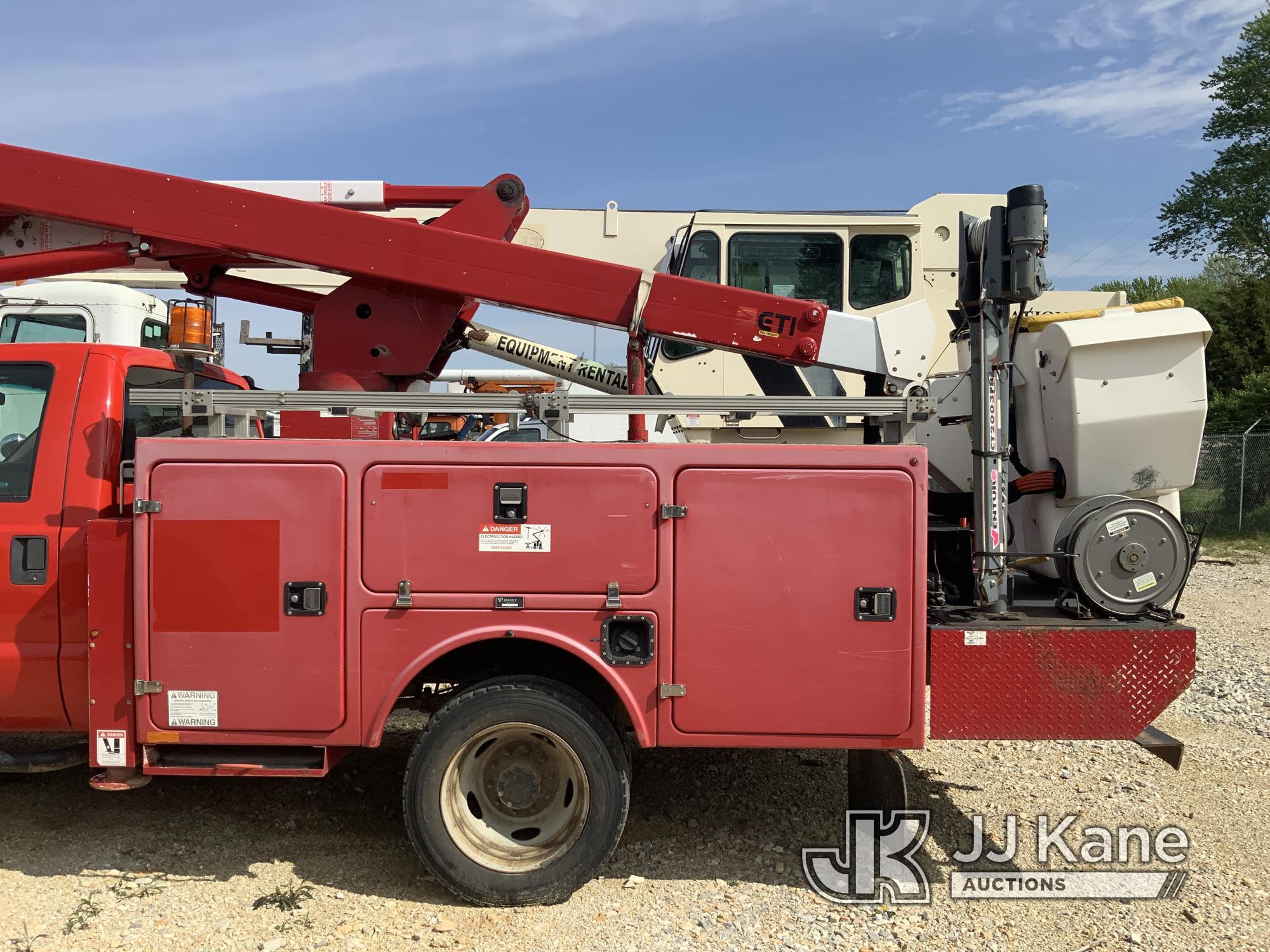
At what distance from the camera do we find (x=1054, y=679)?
3848 millimetres

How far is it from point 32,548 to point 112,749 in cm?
90

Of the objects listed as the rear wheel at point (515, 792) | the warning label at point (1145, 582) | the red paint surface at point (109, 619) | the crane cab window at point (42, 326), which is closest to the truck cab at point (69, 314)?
the crane cab window at point (42, 326)

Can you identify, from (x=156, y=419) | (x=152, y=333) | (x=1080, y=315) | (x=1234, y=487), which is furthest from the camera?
(x=1234, y=487)

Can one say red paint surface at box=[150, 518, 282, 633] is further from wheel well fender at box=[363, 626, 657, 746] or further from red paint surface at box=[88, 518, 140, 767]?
wheel well fender at box=[363, 626, 657, 746]

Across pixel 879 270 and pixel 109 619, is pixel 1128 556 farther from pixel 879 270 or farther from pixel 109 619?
pixel 879 270

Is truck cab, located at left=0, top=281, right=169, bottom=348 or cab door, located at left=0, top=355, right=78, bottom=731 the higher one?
truck cab, located at left=0, top=281, right=169, bottom=348

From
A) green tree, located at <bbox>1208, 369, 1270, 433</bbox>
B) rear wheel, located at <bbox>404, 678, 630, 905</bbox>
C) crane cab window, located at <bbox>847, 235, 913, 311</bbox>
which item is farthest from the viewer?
green tree, located at <bbox>1208, 369, 1270, 433</bbox>

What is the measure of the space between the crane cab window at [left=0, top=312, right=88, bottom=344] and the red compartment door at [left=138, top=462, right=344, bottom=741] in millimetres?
5273

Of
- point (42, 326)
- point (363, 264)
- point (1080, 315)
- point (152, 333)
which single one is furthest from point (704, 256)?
point (42, 326)

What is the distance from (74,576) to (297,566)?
102 centimetres

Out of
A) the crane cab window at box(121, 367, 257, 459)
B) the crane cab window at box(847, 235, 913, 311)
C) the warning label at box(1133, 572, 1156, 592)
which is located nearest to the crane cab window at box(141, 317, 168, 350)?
the crane cab window at box(121, 367, 257, 459)

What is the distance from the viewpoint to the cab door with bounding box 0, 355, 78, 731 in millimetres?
3955

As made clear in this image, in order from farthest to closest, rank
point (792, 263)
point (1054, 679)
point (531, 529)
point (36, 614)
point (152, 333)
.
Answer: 1. point (792, 263)
2. point (152, 333)
3. point (36, 614)
4. point (1054, 679)
5. point (531, 529)

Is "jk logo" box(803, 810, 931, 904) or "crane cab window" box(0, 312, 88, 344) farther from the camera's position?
"crane cab window" box(0, 312, 88, 344)
